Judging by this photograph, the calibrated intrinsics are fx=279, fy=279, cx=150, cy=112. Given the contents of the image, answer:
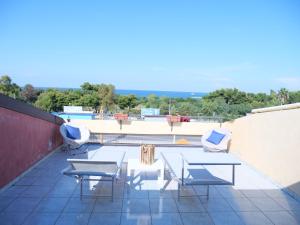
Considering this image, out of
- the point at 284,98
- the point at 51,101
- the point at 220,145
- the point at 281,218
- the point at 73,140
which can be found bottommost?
the point at 281,218

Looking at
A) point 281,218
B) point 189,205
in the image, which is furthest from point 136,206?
point 281,218

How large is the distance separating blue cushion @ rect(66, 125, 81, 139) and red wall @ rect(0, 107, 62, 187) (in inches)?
20.5

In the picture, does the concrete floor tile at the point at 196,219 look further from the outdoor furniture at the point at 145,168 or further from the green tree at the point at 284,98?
the green tree at the point at 284,98

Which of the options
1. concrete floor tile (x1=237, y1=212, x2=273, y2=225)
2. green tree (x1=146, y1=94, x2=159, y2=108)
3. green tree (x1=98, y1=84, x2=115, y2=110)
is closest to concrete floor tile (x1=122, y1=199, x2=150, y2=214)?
concrete floor tile (x1=237, y1=212, x2=273, y2=225)

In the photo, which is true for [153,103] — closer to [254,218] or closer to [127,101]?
[127,101]

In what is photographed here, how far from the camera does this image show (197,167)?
525cm

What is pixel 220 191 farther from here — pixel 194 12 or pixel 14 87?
pixel 194 12

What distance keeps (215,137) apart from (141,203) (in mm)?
3857

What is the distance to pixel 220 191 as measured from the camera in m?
4.07

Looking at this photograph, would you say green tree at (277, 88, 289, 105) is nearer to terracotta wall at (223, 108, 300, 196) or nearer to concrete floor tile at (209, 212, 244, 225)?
terracotta wall at (223, 108, 300, 196)

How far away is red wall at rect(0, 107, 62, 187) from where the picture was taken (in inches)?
151

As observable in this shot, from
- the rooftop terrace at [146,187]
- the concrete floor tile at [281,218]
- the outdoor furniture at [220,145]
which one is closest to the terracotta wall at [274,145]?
the rooftop terrace at [146,187]

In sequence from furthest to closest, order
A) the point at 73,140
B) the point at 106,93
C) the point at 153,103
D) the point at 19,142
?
1. the point at 106,93
2. the point at 153,103
3. the point at 73,140
4. the point at 19,142

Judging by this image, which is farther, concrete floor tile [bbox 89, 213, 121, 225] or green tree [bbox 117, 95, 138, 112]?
green tree [bbox 117, 95, 138, 112]
